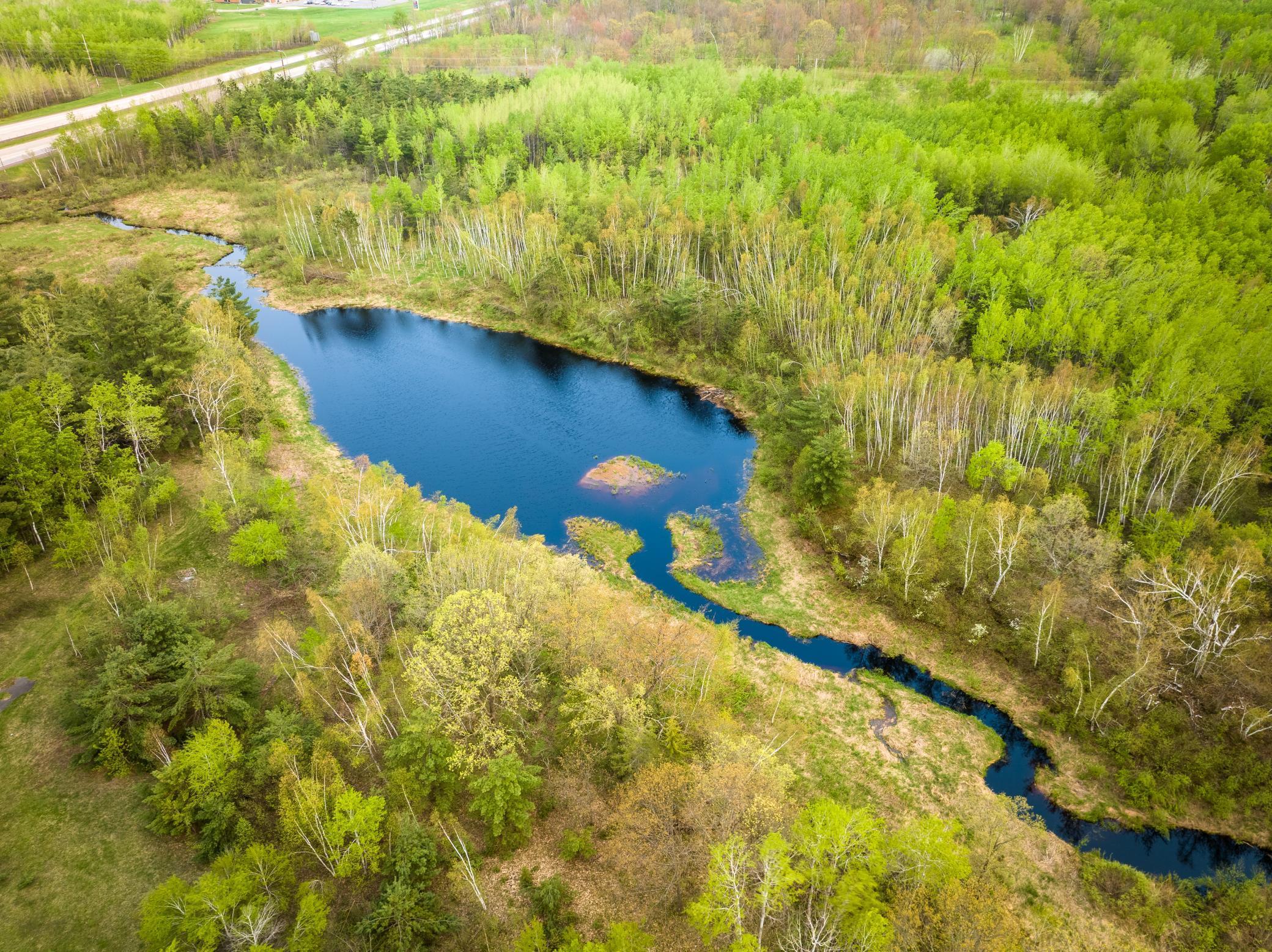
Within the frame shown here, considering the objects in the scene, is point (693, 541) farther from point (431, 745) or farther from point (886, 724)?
point (431, 745)

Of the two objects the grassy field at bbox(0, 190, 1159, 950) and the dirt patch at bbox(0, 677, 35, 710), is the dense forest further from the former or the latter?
the dirt patch at bbox(0, 677, 35, 710)

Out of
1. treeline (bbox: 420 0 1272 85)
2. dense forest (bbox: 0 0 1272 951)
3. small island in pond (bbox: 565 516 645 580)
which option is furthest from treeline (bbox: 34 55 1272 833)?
treeline (bbox: 420 0 1272 85)

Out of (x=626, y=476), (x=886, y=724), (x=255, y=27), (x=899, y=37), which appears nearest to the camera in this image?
(x=886, y=724)

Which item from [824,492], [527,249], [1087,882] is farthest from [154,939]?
[527,249]

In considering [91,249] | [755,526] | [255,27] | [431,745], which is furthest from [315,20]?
[431,745]

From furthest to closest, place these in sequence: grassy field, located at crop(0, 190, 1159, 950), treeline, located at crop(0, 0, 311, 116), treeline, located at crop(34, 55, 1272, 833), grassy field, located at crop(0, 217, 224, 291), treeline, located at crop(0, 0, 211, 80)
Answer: treeline, located at crop(0, 0, 211, 80) → treeline, located at crop(0, 0, 311, 116) → grassy field, located at crop(0, 217, 224, 291) → treeline, located at crop(34, 55, 1272, 833) → grassy field, located at crop(0, 190, 1159, 950)

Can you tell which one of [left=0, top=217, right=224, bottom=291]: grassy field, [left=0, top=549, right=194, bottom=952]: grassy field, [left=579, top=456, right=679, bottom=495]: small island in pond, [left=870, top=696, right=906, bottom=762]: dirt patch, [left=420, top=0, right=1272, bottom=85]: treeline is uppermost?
[left=420, top=0, right=1272, bottom=85]: treeline

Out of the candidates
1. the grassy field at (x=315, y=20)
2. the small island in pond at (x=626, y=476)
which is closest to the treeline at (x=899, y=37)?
the grassy field at (x=315, y=20)
